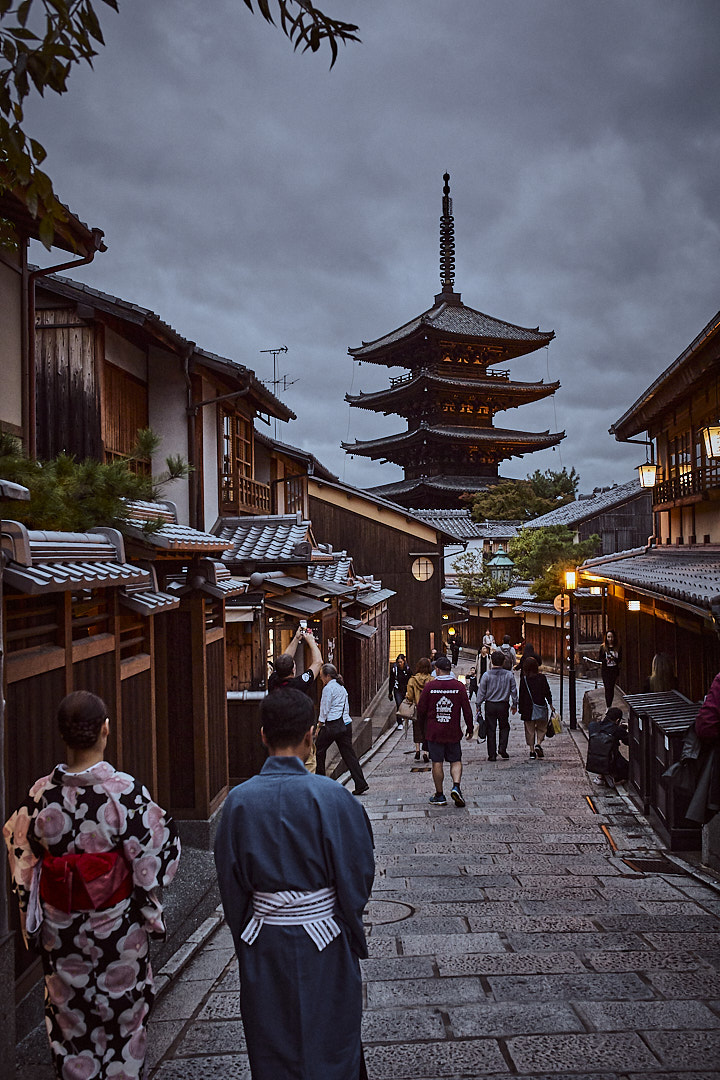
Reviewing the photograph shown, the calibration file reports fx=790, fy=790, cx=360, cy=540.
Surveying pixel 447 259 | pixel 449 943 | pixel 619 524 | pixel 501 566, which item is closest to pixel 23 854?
pixel 449 943

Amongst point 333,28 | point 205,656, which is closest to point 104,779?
point 333,28

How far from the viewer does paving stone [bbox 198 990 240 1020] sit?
434cm

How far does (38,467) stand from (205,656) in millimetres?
3388

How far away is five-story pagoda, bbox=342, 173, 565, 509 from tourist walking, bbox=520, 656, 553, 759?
107 ft

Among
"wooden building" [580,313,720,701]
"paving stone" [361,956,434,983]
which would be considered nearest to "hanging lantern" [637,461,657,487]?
"wooden building" [580,313,720,701]

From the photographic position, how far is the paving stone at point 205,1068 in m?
3.72

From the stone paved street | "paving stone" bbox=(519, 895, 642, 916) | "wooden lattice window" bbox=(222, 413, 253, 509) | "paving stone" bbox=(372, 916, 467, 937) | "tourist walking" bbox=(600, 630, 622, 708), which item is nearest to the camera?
the stone paved street

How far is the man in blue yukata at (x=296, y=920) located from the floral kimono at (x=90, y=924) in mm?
548

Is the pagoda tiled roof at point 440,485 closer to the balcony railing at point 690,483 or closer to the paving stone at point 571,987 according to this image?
the balcony railing at point 690,483

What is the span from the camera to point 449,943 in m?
5.34

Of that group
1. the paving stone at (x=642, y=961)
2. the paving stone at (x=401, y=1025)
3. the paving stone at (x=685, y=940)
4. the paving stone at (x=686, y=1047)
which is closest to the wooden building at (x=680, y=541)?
the paving stone at (x=685, y=940)

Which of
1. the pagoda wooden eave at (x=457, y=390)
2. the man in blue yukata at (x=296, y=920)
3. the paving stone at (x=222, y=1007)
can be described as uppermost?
the pagoda wooden eave at (x=457, y=390)

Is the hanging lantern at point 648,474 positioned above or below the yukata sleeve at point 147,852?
above

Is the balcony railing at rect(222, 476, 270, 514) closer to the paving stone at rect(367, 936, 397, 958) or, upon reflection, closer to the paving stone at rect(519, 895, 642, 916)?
the paving stone at rect(519, 895, 642, 916)
